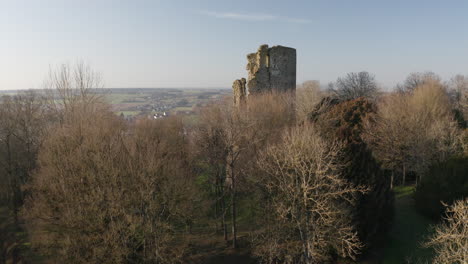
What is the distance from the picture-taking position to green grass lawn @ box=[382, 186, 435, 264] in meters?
12.2

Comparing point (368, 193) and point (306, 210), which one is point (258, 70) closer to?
point (368, 193)

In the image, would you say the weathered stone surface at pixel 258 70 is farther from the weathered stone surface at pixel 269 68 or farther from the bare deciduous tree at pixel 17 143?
the bare deciduous tree at pixel 17 143

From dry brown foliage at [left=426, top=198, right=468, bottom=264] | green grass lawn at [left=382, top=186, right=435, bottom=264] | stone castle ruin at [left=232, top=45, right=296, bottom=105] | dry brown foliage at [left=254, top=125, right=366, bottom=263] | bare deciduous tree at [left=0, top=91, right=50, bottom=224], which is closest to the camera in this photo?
dry brown foliage at [left=426, top=198, right=468, bottom=264]

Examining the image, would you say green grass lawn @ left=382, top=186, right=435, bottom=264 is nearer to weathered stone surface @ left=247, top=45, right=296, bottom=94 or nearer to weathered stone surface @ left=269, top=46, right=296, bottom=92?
weathered stone surface @ left=269, top=46, right=296, bottom=92

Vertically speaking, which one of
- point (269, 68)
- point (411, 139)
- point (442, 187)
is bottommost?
point (442, 187)

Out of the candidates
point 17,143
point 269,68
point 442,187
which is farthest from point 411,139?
point 17,143

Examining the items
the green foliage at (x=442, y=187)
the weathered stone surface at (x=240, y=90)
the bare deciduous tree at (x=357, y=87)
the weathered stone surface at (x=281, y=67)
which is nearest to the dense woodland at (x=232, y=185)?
the green foliage at (x=442, y=187)

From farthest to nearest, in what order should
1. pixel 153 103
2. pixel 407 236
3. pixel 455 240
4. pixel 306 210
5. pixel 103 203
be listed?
pixel 153 103 → pixel 407 236 → pixel 103 203 → pixel 306 210 → pixel 455 240

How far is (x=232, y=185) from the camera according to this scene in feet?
50.8

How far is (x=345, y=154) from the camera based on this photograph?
12.5 m

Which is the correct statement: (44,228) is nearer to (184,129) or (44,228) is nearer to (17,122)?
(17,122)

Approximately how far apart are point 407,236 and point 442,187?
374 centimetres

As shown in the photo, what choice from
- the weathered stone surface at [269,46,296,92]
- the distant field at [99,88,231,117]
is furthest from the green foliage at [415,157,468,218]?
the distant field at [99,88,231,117]

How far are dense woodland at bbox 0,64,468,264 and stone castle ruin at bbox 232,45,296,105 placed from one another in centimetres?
210
